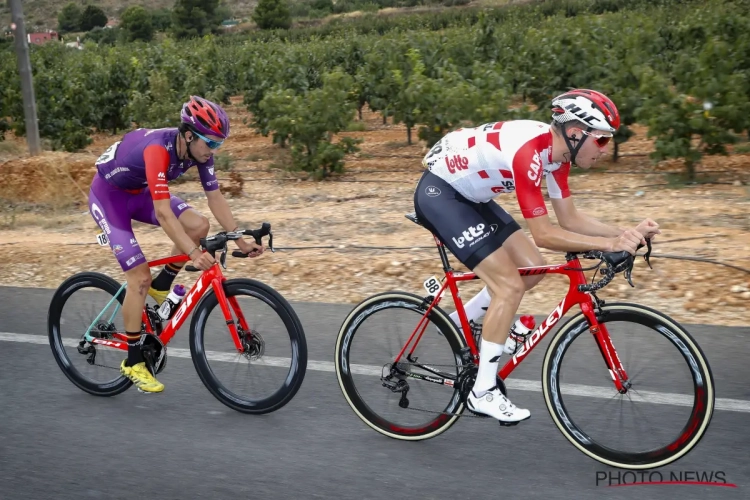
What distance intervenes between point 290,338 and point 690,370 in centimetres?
210

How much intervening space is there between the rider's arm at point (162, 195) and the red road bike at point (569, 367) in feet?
3.44

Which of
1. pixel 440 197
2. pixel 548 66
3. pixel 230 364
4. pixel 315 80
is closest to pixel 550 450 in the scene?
pixel 440 197

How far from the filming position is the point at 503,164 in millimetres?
4227

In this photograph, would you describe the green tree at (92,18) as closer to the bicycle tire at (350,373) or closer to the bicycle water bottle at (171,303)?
the bicycle water bottle at (171,303)

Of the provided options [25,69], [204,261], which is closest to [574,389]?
[204,261]

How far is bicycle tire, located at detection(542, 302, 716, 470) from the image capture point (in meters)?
3.88

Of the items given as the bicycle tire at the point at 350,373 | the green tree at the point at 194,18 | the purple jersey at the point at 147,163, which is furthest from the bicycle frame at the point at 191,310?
the green tree at the point at 194,18

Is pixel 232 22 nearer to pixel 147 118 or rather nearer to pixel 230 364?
pixel 147 118

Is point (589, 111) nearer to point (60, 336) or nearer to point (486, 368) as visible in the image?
point (486, 368)

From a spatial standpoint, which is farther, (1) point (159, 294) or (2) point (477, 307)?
(1) point (159, 294)

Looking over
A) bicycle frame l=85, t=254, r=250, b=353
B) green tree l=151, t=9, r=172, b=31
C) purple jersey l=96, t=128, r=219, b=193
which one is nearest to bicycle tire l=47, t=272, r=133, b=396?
bicycle frame l=85, t=254, r=250, b=353

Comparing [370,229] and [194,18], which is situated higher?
[194,18]

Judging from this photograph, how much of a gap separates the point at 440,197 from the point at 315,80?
21.4m

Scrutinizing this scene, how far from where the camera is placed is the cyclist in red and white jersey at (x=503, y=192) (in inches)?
159
